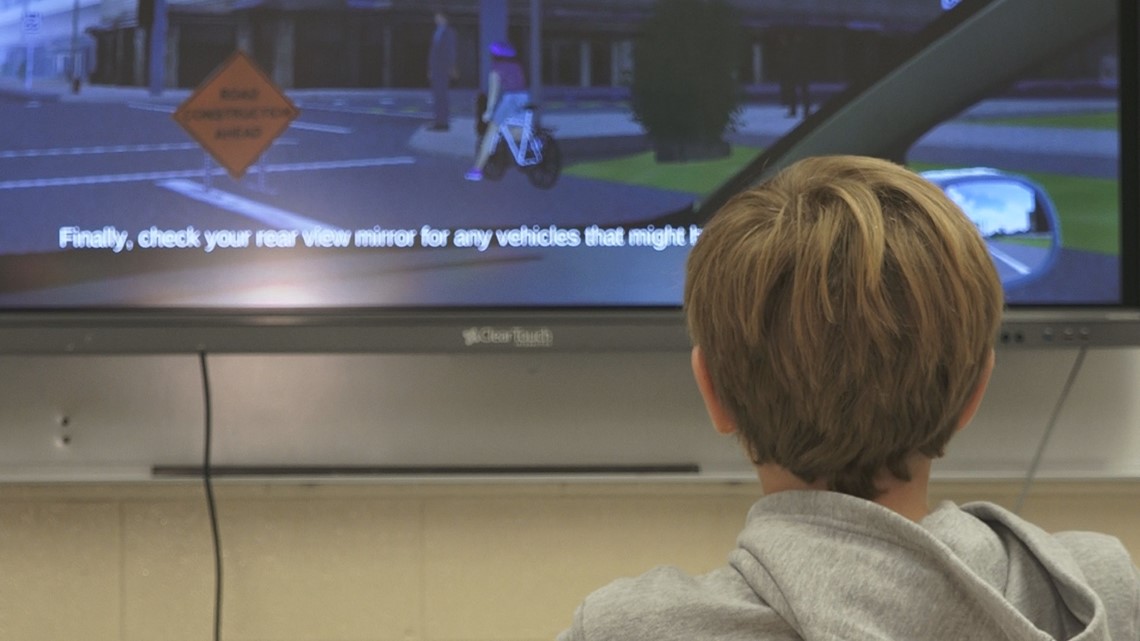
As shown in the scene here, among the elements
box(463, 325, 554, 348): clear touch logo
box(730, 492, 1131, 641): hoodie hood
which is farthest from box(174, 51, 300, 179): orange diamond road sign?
box(730, 492, 1131, 641): hoodie hood

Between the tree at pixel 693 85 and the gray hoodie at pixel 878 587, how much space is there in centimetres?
106

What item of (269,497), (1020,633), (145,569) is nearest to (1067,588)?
(1020,633)

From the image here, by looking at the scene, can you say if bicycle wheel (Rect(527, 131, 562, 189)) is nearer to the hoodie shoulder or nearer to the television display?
the television display

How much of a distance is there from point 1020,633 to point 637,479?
1.18m

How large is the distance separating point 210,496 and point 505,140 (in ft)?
2.37

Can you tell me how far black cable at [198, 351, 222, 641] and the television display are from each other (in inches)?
6.1

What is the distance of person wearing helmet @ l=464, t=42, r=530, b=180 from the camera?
71.4 inches

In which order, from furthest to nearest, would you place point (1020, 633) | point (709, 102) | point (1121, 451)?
point (1121, 451)
point (709, 102)
point (1020, 633)

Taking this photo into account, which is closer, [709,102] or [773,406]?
[773,406]

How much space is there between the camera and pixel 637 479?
1.89 metres

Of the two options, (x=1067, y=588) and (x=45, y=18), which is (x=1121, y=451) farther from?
(x=45, y=18)

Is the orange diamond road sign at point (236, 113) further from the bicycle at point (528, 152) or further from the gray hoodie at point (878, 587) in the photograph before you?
the gray hoodie at point (878, 587)

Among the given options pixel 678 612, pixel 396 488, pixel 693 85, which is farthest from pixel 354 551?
pixel 678 612

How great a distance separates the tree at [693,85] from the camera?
1.81 metres
